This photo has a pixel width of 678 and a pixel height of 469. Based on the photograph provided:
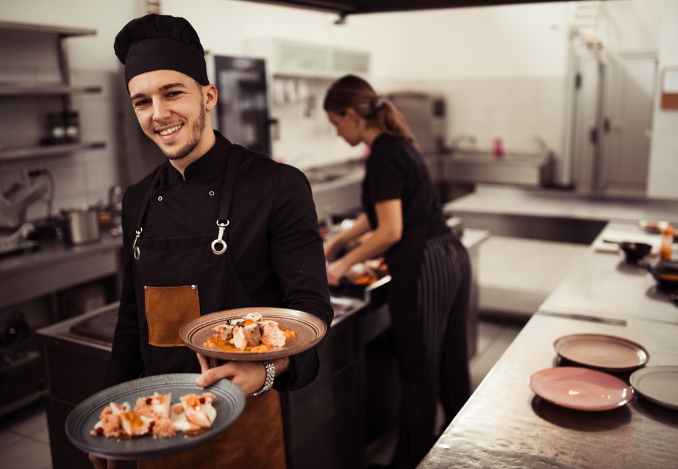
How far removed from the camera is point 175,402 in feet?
4.27

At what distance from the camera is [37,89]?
12.5 feet

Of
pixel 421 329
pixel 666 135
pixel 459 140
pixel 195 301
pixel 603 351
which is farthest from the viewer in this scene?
pixel 459 140

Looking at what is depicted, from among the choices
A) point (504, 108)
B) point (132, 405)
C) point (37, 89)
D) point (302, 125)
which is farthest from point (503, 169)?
point (132, 405)

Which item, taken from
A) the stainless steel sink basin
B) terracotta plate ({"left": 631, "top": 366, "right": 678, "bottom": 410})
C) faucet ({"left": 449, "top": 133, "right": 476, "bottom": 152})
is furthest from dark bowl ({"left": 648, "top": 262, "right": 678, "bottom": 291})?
faucet ({"left": 449, "top": 133, "right": 476, "bottom": 152})

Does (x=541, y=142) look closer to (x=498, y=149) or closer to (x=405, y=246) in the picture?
(x=498, y=149)

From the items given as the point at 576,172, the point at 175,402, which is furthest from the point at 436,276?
the point at 576,172

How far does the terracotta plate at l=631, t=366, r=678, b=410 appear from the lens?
166 cm

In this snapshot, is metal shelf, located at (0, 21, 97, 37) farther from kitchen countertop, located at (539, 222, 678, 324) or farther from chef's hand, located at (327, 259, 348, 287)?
kitchen countertop, located at (539, 222, 678, 324)

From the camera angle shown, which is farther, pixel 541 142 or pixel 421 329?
pixel 541 142

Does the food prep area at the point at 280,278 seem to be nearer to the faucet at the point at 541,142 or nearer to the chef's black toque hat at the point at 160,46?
the chef's black toque hat at the point at 160,46

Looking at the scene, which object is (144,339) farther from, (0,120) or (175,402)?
(0,120)

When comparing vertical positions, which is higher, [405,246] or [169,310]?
[169,310]

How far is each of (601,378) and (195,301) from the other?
4.00ft

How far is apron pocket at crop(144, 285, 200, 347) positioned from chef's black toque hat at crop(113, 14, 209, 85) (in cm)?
54
